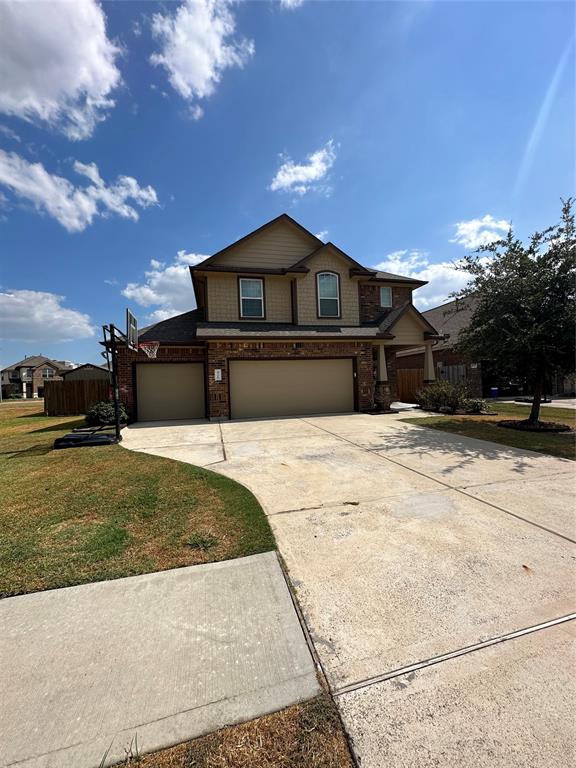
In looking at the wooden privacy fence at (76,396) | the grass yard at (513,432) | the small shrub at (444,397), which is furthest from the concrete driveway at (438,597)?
the wooden privacy fence at (76,396)

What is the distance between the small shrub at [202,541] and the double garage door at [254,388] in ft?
29.4

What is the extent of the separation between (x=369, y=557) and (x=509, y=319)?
28.9 feet

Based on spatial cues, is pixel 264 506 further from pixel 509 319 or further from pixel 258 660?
pixel 509 319

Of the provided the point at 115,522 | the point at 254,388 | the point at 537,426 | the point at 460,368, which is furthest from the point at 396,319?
the point at 115,522

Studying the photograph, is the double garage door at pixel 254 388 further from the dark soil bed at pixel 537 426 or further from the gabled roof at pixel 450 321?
the gabled roof at pixel 450 321

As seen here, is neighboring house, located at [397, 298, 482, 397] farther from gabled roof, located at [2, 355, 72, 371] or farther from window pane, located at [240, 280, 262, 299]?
gabled roof, located at [2, 355, 72, 371]

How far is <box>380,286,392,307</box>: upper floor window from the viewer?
1584 centimetres

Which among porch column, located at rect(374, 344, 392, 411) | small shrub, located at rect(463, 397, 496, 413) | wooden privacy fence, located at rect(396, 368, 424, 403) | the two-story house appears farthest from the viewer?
wooden privacy fence, located at rect(396, 368, 424, 403)

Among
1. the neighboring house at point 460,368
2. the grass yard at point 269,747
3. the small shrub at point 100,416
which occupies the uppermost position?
the neighboring house at point 460,368

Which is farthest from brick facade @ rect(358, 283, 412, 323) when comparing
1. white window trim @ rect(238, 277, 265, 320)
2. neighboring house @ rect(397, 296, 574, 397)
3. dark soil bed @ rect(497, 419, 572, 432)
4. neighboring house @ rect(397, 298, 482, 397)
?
dark soil bed @ rect(497, 419, 572, 432)

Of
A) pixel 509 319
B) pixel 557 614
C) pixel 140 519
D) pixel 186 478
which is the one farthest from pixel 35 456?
pixel 509 319

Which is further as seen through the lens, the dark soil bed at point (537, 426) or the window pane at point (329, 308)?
the window pane at point (329, 308)

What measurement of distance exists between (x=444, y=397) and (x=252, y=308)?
8493mm

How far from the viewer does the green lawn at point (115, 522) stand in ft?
9.78
